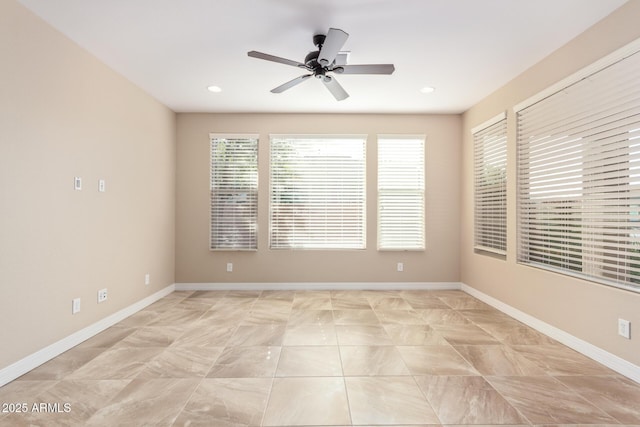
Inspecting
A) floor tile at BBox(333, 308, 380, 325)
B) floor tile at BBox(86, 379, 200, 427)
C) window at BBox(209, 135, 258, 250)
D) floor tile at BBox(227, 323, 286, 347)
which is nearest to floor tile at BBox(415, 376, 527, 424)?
floor tile at BBox(333, 308, 380, 325)

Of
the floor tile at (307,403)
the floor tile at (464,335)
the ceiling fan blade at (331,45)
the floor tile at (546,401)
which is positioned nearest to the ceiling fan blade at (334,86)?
the ceiling fan blade at (331,45)

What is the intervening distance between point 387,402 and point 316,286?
2933 mm

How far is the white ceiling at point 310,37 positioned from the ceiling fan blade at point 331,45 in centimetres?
27

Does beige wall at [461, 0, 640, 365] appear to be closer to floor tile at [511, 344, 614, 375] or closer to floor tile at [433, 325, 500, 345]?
floor tile at [511, 344, 614, 375]

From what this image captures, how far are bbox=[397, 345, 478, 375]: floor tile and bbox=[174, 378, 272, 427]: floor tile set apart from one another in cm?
115

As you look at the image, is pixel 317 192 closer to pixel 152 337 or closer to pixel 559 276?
pixel 152 337

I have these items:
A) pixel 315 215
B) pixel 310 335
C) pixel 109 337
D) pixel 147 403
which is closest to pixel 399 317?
pixel 310 335

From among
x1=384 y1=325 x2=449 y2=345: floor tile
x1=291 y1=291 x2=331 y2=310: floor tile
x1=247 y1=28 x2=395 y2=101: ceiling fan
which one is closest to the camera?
x1=247 y1=28 x2=395 y2=101: ceiling fan

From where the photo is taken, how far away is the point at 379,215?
4910 mm

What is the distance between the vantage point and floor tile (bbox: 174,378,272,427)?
1807mm

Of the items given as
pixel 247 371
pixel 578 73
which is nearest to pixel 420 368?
pixel 247 371

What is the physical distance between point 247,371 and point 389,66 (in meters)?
2.73

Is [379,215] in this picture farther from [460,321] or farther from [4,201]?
[4,201]

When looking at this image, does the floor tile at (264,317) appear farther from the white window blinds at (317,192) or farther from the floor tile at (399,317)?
the white window blinds at (317,192)
